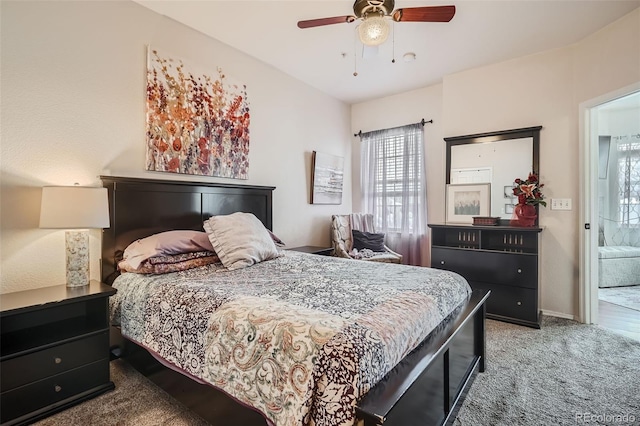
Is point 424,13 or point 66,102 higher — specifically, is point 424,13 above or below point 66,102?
above

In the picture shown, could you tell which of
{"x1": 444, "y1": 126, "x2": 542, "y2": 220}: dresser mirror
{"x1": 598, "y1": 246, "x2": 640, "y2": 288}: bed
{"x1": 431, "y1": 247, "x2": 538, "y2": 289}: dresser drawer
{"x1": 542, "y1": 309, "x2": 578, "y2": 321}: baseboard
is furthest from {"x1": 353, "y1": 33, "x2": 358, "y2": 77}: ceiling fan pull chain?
{"x1": 598, "y1": 246, "x2": 640, "y2": 288}: bed

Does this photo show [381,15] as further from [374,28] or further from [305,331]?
[305,331]

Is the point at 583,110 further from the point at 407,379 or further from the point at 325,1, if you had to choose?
the point at 407,379

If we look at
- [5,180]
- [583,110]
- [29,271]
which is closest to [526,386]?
[583,110]

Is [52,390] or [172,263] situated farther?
[172,263]

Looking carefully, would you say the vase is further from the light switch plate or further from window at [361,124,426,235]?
window at [361,124,426,235]

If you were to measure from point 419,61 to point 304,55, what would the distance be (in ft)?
4.17

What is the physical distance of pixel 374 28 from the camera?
1.94 m

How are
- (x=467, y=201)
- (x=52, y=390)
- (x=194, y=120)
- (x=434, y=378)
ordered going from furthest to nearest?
1. (x=467, y=201)
2. (x=194, y=120)
3. (x=52, y=390)
4. (x=434, y=378)

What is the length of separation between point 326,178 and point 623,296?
13.3 feet

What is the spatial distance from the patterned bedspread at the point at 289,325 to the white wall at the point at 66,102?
2.10ft

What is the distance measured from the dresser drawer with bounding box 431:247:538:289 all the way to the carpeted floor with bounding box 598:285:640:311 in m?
1.62

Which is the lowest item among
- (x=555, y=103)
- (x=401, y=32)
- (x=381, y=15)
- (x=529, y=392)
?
(x=529, y=392)

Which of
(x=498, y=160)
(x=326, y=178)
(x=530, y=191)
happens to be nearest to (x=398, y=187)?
(x=326, y=178)
